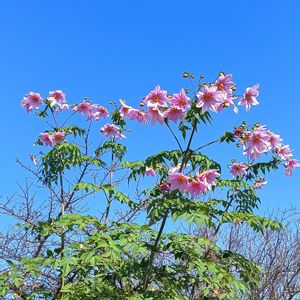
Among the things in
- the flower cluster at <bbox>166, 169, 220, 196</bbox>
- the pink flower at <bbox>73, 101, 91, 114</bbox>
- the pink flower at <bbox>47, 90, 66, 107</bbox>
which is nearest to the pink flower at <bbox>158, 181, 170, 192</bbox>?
the flower cluster at <bbox>166, 169, 220, 196</bbox>

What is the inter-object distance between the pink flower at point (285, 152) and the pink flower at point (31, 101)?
8.26 feet

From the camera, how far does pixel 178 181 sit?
132 inches

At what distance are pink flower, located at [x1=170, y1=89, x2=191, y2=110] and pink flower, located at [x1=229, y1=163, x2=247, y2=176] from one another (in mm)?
1356

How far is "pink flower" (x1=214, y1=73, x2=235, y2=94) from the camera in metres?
3.44

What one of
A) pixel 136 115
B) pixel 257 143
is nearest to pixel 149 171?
pixel 136 115

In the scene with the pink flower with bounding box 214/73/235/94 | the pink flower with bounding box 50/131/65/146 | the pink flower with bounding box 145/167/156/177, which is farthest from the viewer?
the pink flower with bounding box 50/131/65/146

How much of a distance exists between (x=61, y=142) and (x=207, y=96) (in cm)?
213

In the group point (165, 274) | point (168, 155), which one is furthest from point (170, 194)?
point (165, 274)

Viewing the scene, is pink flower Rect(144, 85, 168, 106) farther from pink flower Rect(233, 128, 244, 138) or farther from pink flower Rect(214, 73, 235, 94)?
pink flower Rect(233, 128, 244, 138)

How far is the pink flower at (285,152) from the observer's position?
3.90 m

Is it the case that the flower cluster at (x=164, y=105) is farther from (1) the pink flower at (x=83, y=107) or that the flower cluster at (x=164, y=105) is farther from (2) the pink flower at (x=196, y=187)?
(1) the pink flower at (x=83, y=107)

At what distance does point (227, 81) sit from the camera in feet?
11.3

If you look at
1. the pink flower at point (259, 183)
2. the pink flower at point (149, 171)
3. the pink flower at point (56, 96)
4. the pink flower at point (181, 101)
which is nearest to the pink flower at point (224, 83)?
the pink flower at point (181, 101)

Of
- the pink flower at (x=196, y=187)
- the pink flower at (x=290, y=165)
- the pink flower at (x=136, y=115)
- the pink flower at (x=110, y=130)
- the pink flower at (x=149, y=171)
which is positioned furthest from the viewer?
the pink flower at (x=110, y=130)
